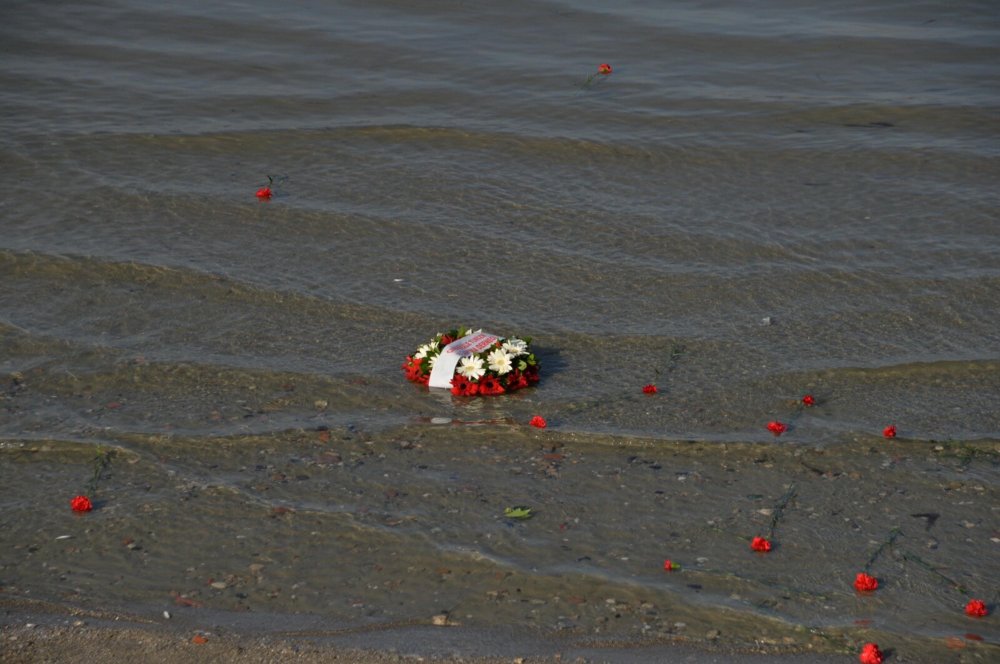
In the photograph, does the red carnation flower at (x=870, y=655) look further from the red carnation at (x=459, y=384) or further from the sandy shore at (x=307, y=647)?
the red carnation at (x=459, y=384)

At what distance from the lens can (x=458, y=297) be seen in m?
9.20

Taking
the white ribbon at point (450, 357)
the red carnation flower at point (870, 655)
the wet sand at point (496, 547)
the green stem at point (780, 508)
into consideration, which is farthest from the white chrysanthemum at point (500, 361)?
the red carnation flower at point (870, 655)

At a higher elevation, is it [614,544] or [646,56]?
[646,56]

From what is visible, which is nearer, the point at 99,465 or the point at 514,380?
the point at 99,465

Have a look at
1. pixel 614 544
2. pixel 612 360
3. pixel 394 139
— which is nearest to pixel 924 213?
pixel 612 360

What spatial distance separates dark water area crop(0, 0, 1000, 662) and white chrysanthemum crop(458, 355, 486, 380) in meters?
0.21

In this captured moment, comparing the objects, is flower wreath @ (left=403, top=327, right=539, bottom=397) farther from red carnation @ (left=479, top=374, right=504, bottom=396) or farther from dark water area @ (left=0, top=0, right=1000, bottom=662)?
dark water area @ (left=0, top=0, right=1000, bottom=662)

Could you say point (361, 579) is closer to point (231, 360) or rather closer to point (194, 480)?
point (194, 480)

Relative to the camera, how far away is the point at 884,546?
6.29m

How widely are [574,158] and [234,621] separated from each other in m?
7.09

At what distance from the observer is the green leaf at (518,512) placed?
21.5ft

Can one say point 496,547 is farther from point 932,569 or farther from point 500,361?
point 932,569

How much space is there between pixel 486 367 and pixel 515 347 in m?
0.22

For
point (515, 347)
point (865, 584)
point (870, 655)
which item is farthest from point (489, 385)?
point (870, 655)
